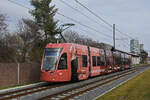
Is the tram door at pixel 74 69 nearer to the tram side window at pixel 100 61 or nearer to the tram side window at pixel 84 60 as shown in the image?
the tram side window at pixel 84 60

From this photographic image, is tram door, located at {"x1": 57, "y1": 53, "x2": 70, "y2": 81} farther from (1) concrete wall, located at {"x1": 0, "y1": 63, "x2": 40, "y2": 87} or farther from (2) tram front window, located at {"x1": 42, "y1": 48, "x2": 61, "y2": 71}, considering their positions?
(1) concrete wall, located at {"x1": 0, "y1": 63, "x2": 40, "y2": 87}

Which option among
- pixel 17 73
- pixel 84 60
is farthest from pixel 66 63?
pixel 17 73

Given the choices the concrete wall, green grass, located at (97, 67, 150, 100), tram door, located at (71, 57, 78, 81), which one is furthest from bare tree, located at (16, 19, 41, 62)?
green grass, located at (97, 67, 150, 100)

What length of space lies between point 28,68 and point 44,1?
20856mm

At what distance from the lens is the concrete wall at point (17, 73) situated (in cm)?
1603

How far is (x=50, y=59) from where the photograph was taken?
16.5 meters

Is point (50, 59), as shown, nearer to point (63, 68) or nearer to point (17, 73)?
point (63, 68)

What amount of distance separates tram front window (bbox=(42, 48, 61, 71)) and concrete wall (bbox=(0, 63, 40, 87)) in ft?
8.84

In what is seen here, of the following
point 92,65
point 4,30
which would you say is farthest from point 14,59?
point 92,65

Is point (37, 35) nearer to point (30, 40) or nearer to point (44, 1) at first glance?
point (30, 40)

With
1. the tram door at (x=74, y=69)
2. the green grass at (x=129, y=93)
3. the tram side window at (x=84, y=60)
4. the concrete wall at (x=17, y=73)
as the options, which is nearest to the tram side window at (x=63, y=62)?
the tram door at (x=74, y=69)

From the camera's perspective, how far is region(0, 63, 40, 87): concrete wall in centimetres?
1603

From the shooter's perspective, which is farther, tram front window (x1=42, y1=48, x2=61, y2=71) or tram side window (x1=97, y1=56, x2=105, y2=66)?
tram side window (x1=97, y1=56, x2=105, y2=66)

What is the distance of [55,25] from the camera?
3656 centimetres
